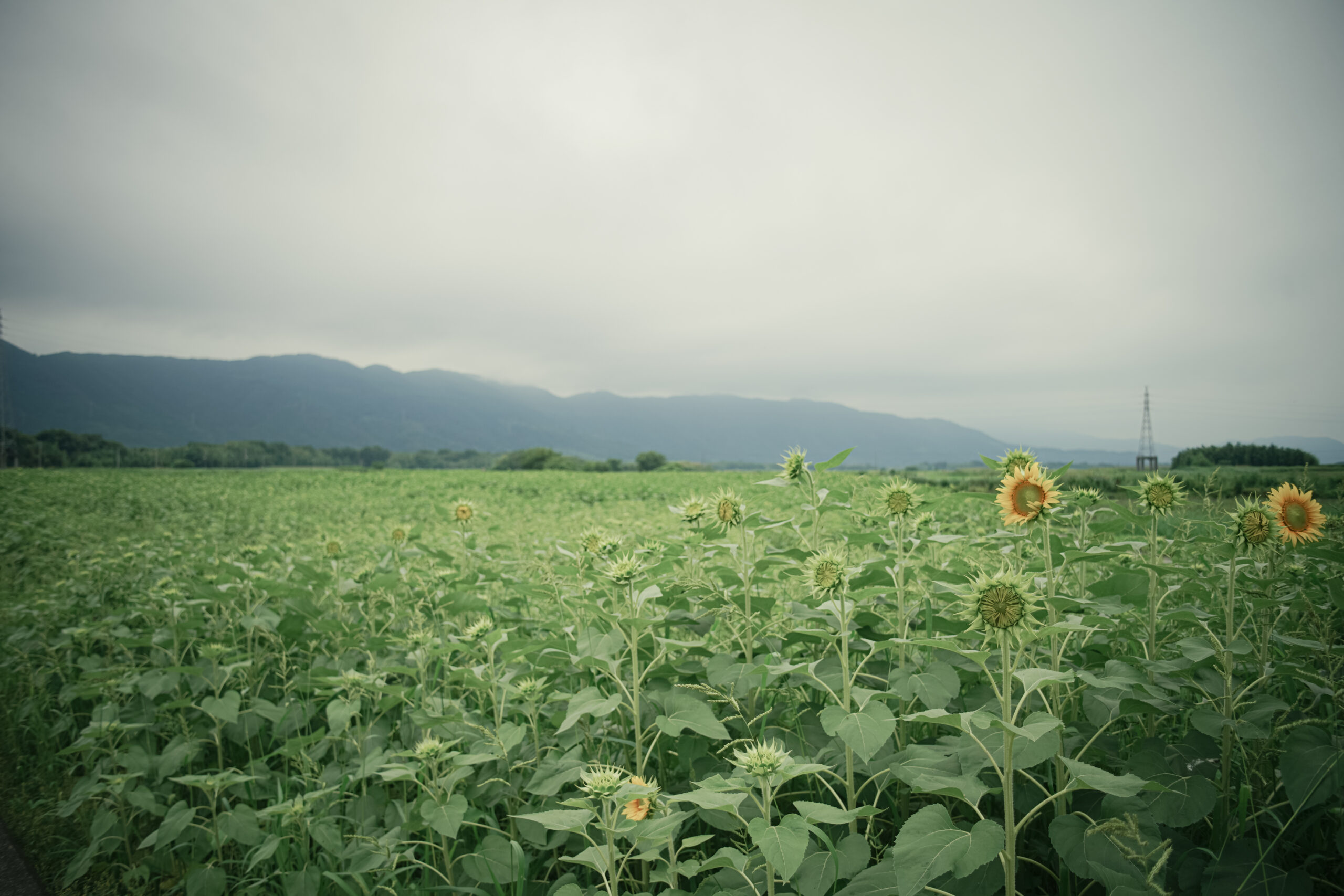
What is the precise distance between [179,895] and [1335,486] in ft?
17.7

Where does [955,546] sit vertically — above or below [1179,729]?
above

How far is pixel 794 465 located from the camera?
7.73 feet

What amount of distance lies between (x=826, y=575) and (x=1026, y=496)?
69 centimetres

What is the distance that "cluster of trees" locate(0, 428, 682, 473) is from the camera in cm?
2547

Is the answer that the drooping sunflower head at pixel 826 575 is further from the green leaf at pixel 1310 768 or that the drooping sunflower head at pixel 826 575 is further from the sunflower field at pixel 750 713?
the green leaf at pixel 1310 768

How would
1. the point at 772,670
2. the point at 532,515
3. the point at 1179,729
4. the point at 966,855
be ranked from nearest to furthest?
the point at 966,855 < the point at 772,670 < the point at 1179,729 < the point at 532,515

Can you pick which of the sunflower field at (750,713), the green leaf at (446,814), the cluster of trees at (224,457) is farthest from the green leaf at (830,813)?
the cluster of trees at (224,457)

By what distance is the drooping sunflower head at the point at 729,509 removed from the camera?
227 centimetres

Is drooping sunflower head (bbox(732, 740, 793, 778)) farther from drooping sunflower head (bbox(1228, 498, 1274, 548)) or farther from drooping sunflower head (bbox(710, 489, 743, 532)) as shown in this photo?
drooping sunflower head (bbox(1228, 498, 1274, 548))

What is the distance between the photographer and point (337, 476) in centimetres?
2506

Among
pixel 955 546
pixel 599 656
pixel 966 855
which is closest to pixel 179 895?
pixel 599 656

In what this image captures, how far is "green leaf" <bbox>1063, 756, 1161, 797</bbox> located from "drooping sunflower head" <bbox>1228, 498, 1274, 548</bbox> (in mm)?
874

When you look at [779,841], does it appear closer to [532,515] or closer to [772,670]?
[772,670]

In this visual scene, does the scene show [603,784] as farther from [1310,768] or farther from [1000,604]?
[1310,768]
